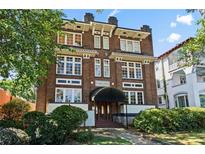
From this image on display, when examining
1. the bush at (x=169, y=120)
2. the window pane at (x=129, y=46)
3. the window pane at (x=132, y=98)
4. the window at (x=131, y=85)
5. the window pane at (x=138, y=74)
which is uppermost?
the window pane at (x=129, y=46)

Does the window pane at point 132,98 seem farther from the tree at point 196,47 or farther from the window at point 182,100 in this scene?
the window at point 182,100

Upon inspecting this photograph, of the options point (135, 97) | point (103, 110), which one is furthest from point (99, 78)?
point (135, 97)

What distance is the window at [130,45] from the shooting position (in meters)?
21.1

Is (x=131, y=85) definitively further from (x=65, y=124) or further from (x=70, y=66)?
(x=65, y=124)

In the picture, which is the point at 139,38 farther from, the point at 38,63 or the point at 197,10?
the point at 38,63

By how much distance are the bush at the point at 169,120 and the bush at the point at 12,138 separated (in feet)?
25.5

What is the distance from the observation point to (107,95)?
56.1 feet

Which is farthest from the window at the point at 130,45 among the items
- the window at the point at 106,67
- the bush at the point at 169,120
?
the bush at the point at 169,120

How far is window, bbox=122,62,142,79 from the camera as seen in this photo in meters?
20.0

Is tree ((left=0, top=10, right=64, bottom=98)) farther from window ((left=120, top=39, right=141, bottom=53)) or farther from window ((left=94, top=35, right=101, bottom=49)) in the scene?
window ((left=120, top=39, right=141, bottom=53))

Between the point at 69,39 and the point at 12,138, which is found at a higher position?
the point at 69,39

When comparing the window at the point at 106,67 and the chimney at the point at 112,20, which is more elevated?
the chimney at the point at 112,20

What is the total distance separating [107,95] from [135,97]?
3754mm
